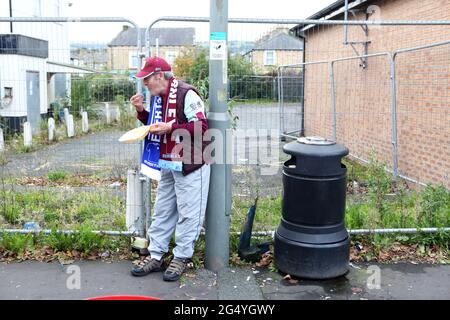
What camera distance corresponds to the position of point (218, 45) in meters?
4.89

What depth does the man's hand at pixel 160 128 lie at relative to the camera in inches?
180

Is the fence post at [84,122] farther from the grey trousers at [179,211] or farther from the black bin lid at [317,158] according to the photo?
the black bin lid at [317,158]

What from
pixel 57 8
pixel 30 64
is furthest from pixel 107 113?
pixel 57 8

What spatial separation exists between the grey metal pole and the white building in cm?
229

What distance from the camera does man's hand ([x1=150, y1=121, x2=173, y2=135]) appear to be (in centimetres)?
457

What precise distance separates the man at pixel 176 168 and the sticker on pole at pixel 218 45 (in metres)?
0.40

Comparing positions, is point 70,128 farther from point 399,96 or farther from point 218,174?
point 399,96

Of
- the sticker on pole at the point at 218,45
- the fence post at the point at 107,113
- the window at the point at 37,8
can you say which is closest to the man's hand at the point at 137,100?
the sticker on pole at the point at 218,45

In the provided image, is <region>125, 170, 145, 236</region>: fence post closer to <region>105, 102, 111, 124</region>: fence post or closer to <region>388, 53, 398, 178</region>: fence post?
<region>105, 102, 111, 124</region>: fence post

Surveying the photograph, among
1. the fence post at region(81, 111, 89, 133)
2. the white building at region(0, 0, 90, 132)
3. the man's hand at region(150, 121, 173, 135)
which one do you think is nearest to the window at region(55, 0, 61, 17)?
the white building at region(0, 0, 90, 132)

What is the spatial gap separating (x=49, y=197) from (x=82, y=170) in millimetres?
3104

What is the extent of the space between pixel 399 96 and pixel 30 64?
881 cm

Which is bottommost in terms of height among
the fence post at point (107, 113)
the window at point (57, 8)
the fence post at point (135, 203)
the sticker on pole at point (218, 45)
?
the fence post at point (135, 203)

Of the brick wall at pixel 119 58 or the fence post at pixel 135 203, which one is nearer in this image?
the fence post at pixel 135 203
